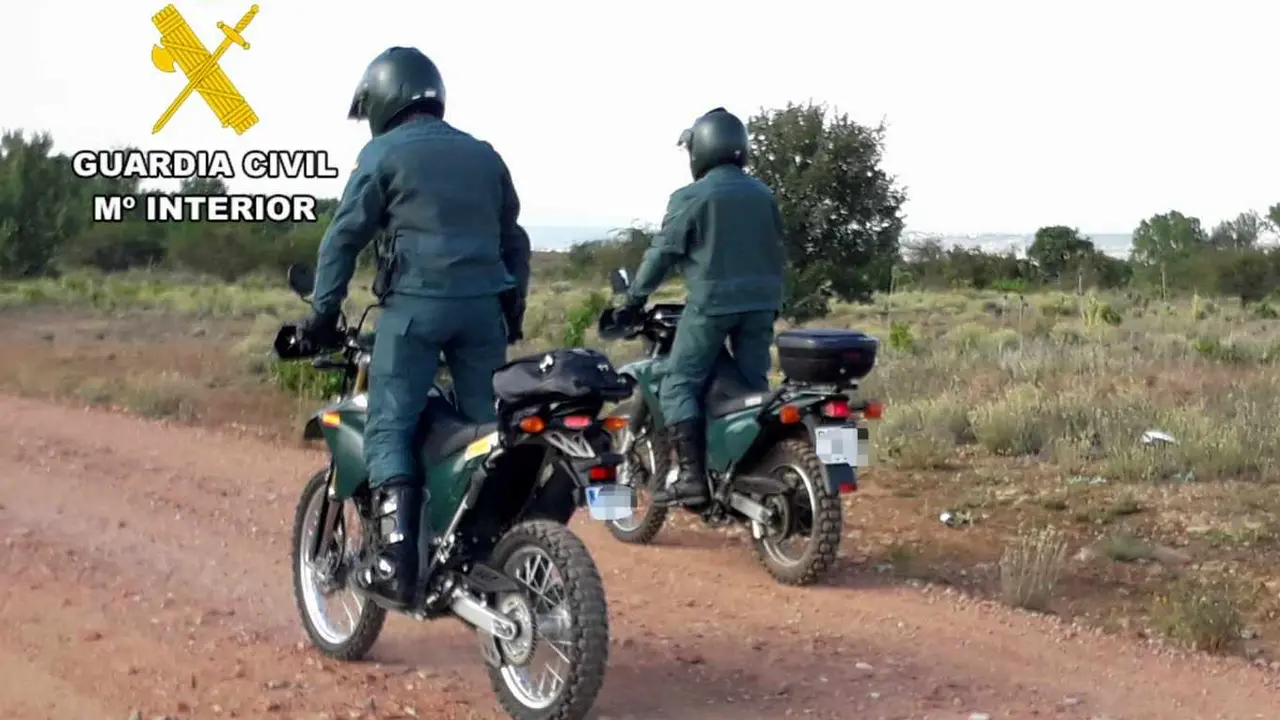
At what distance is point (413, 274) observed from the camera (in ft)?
17.5

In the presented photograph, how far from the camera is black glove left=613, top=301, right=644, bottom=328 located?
834 cm

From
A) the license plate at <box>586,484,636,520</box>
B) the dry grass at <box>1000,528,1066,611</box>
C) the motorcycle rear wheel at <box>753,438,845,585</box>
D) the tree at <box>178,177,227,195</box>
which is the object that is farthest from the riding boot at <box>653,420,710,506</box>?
the tree at <box>178,177,227,195</box>

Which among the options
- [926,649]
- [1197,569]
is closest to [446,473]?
→ [926,649]

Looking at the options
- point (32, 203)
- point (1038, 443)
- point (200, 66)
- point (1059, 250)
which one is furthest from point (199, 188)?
point (1038, 443)

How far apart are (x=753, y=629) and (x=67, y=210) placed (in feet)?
147

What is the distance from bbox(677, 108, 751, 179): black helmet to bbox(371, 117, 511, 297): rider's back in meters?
2.65

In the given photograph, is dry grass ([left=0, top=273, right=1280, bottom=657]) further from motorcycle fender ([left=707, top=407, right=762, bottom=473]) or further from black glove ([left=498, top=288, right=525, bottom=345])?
black glove ([left=498, top=288, right=525, bottom=345])

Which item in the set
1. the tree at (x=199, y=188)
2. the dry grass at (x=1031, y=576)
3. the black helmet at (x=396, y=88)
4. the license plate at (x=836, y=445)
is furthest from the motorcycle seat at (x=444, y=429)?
the tree at (x=199, y=188)

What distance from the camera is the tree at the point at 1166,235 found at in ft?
210

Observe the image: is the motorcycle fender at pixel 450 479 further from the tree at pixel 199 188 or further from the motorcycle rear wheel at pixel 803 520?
the tree at pixel 199 188

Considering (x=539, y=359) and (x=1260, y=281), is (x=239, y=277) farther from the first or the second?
(x=539, y=359)

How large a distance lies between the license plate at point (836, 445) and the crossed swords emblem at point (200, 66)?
39.1 ft

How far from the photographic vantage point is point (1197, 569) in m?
8.32

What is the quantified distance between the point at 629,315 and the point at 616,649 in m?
2.60
